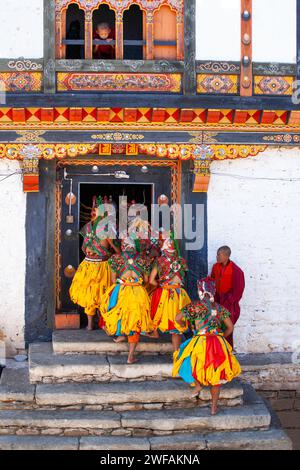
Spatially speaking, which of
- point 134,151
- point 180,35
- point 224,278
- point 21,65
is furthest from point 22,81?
point 224,278

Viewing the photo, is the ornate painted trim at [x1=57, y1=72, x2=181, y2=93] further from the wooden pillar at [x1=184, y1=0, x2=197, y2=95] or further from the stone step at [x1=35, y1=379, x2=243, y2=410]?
the stone step at [x1=35, y1=379, x2=243, y2=410]

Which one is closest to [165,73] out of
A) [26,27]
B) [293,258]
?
[26,27]

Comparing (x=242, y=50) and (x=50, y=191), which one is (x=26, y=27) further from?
(x=242, y=50)

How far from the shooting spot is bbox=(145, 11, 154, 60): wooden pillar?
8.89 meters

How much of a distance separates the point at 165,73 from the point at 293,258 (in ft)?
9.68

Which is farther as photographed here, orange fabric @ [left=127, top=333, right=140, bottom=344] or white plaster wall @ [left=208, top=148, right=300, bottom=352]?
white plaster wall @ [left=208, top=148, right=300, bottom=352]

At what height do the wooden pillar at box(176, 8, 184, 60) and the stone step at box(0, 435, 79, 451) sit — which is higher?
the wooden pillar at box(176, 8, 184, 60)

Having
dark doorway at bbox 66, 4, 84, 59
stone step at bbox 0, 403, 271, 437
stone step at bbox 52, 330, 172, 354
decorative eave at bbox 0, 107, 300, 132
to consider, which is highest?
dark doorway at bbox 66, 4, 84, 59

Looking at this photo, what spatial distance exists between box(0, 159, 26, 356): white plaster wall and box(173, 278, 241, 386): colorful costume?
2394mm

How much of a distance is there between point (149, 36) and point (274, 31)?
1614mm

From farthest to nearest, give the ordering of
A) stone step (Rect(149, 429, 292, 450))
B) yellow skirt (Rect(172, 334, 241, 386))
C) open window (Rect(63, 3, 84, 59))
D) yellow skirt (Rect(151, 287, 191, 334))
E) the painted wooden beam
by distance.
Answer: open window (Rect(63, 3, 84, 59)), the painted wooden beam, yellow skirt (Rect(151, 287, 191, 334)), yellow skirt (Rect(172, 334, 241, 386)), stone step (Rect(149, 429, 292, 450))

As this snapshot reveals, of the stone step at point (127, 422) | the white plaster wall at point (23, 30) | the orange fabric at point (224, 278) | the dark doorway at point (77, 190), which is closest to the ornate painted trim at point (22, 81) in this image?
the white plaster wall at point (23, 30)

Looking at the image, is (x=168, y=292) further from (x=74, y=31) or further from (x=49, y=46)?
(x=74, y=31)

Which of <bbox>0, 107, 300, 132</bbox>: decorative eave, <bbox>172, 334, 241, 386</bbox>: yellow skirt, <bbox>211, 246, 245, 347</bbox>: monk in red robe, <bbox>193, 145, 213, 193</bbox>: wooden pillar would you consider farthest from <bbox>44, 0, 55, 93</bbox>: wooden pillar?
<bbox>172, 334, 241, 386</bbox>: yellow skirt
